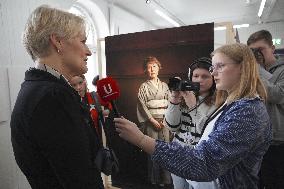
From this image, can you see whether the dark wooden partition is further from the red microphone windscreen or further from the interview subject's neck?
the interview subject's neck

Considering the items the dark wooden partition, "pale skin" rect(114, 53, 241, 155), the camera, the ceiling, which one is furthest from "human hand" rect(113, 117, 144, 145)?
the ceiling

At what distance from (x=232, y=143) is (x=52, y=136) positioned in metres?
0.66

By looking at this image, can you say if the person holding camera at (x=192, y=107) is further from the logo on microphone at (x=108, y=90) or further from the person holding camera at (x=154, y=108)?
the logo on microphone at (x=108, y=90)

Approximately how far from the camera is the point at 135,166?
8.61 feet

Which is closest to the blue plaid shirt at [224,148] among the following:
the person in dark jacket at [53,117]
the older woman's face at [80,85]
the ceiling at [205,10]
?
the person in dark jacket at [53,117]

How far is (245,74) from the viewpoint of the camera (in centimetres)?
112

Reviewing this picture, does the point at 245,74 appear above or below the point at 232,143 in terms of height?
above

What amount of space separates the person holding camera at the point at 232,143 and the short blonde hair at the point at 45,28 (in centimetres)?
41

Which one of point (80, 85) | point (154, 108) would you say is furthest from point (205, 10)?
point (80, 85)

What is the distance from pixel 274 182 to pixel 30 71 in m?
2.32

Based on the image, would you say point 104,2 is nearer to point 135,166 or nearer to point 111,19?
point 111,19

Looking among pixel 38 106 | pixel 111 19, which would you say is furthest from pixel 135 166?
pixel 111 19

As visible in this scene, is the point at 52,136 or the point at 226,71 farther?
the point at 226,71

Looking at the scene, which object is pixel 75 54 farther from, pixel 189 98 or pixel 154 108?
pixel 154 108
